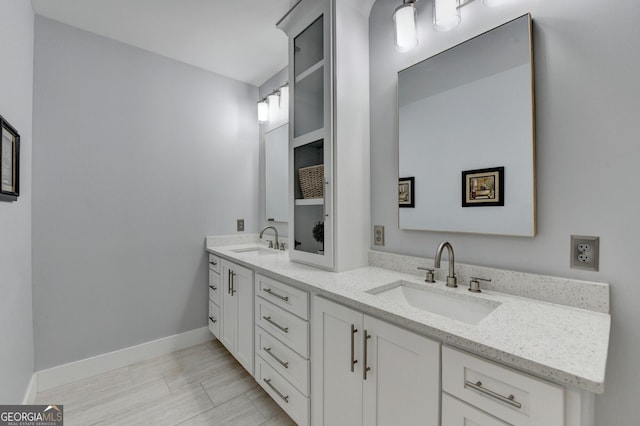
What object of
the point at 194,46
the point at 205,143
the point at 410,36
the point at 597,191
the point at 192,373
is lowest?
the point at 192,373

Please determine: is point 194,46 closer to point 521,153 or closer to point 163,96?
point 163,96

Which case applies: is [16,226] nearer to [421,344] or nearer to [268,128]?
[268,128]

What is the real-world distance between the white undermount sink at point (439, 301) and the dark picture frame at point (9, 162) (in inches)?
72.3

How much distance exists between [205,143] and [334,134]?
1590 mm

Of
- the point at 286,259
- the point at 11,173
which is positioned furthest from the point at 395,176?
the point at 11,173

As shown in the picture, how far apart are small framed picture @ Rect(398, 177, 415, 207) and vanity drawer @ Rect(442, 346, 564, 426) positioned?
2.76ft

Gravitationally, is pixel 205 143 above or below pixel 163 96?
below

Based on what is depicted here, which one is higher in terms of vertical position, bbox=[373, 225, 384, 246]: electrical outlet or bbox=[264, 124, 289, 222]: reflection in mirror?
bbox=[264, 124, 289, 222]: reflection in mirror

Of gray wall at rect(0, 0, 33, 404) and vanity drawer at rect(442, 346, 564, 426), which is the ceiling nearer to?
gray wall at rect(0, 0, 33, 404)

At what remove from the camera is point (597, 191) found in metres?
0.99

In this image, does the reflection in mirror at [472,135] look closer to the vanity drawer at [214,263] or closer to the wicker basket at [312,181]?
the wicker basket at [312,181]

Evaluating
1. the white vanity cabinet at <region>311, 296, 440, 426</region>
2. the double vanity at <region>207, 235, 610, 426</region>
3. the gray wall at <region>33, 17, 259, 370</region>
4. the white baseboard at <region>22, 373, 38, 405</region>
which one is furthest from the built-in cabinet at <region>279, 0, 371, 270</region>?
the white baseboard at <region>22, 373, 38, 405</region>

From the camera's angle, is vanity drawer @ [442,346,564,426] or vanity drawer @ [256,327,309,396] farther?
vanity drawer @ [256,327,309,396]

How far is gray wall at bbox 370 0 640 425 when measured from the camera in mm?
926
